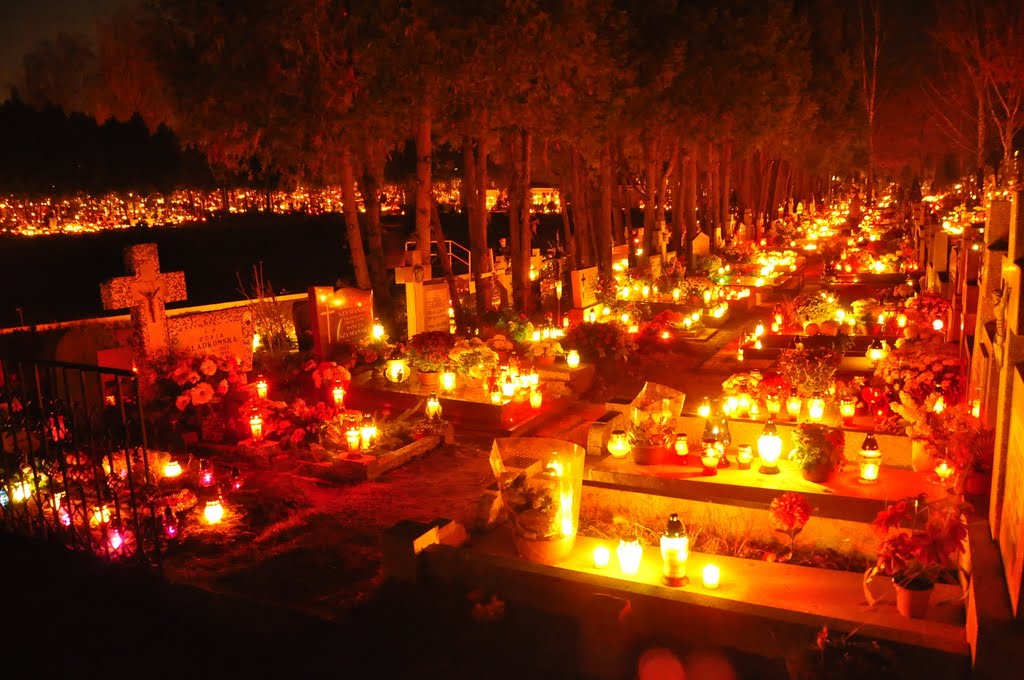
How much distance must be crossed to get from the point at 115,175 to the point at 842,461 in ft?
161

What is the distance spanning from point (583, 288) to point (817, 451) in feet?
34.5

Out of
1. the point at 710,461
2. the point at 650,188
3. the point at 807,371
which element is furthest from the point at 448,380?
the point at 650,188

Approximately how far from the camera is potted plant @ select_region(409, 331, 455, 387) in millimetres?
13398

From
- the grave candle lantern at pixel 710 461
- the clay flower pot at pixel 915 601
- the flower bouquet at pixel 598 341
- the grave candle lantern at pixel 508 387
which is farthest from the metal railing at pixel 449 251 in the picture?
the clay flower pot at pixel 915 601

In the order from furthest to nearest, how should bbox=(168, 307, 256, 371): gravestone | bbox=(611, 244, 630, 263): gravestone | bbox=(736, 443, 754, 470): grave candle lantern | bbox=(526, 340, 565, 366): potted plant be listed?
bbox=(611, 244, 630, 263): gravestone, bbox=(526, 340, 565, 366): potted plant, bbox=(168, 307, 256, 371): gravestone, bbox=(736, 443, 754, 470): grave candle lantern

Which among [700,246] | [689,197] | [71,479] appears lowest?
[71,479]

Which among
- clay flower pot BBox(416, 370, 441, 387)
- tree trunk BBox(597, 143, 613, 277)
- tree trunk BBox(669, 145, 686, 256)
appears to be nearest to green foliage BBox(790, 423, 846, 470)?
clay flower pot BBox(416, 370, 441, 387)

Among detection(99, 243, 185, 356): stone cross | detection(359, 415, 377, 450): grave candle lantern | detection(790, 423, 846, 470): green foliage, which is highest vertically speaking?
detection(99, 243, 185, 356): stone cross

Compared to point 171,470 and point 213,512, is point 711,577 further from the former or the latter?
point 171,470

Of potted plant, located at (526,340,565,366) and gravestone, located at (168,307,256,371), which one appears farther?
potted plant, located at (526,340,565,366)

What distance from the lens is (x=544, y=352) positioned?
48.7ft

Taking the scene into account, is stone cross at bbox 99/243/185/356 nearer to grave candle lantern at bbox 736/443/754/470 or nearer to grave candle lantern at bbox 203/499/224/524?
grave candle lantern at bbox 203/499/224/524

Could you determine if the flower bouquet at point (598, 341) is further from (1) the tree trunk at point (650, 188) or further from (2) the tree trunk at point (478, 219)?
(1) the tree trunk at point (650, 188)

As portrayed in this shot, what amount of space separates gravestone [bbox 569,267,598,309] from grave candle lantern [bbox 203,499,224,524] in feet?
35.6
